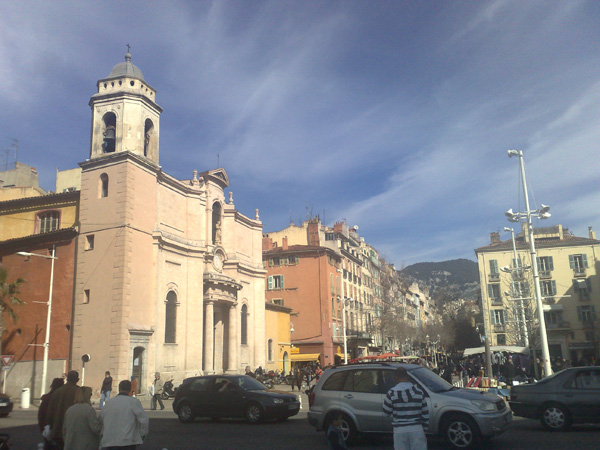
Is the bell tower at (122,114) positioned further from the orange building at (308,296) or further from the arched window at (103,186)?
the orange building at (308,296)

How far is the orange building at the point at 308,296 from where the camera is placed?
54709 mm

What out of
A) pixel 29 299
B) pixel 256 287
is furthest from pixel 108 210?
pixel 256 287

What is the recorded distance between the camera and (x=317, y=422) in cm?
1170

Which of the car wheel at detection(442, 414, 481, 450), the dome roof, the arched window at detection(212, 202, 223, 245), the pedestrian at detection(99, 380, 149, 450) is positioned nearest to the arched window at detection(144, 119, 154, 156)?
the dome roof

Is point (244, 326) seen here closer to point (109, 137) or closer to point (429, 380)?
point (109, 137)

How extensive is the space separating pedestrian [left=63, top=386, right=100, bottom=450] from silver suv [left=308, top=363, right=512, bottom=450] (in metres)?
4.82

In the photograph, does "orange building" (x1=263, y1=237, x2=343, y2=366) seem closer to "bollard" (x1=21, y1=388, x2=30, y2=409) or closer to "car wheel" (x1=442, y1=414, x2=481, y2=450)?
"bollard" (x1=21, y1=388, x2=30, y2=409)

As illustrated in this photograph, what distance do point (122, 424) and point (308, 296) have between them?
4950cm

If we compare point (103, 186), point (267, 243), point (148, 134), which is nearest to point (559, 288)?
point (267, 243)

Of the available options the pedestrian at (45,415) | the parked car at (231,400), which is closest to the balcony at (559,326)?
the parked car at (231,400)

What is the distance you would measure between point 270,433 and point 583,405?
7498 millimetres

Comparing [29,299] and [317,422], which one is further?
[29,299]

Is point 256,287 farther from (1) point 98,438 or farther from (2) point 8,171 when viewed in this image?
Answer: (1) point 98,438

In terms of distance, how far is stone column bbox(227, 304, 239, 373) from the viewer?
38.9m
